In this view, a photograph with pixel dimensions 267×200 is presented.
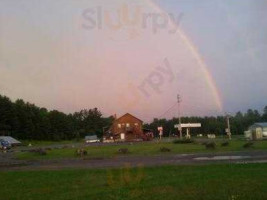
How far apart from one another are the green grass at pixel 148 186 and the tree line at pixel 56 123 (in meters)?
119

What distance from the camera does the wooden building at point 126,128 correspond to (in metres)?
123

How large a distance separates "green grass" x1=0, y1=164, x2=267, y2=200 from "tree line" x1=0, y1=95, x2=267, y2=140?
119 meters

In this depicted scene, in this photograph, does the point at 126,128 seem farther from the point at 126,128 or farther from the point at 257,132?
the point at 257,132

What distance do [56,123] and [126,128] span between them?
4320 cm

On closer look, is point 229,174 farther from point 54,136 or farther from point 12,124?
point 54,136

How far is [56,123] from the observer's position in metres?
160

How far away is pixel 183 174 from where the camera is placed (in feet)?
62.3

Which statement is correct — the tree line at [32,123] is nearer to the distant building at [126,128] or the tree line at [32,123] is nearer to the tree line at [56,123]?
the tree line at [56,123]

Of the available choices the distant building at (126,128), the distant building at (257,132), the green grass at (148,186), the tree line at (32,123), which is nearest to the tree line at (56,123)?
the tree line at (32,123)

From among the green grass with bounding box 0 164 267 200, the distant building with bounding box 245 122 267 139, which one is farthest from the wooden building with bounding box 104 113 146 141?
the green grass with bounding box 0 164 267 200

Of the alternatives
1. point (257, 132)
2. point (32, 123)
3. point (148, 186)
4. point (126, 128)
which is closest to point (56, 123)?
point (32, 123)

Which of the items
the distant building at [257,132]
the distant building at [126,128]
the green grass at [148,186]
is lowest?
the green grass at [148,186]

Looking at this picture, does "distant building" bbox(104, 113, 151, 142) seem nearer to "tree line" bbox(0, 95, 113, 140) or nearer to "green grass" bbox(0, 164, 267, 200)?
"tree line" bbox(0, 95, 113, 140)

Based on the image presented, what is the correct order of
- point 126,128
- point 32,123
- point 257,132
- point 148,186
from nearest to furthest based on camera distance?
point 148,186
point 257,132
point 126,128
point 32,123
